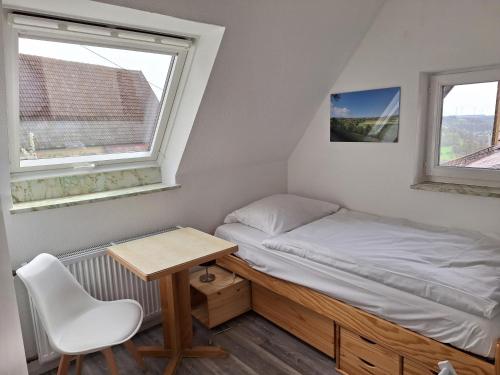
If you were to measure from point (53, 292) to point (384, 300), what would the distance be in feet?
5.72

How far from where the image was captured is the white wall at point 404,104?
2.27 meters

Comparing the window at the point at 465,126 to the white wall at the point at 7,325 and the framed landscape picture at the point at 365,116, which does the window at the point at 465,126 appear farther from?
the white wall at the point at 7,325

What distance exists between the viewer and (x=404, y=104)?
2641mm

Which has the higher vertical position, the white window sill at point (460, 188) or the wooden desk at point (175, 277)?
the white window sill at point (460, 188)

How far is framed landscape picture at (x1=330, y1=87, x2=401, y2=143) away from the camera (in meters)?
2.72

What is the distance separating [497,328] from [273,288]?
1.26 metres

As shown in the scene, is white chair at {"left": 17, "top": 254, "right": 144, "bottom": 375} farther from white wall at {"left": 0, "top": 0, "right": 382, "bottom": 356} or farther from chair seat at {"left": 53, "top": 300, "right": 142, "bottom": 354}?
white wall at {"left": 0, "top": 0, "right": 382, "bottom": 356}

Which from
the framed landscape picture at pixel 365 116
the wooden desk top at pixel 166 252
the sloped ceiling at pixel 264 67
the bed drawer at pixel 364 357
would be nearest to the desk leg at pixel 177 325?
the wooden desk top at pixel 166 252

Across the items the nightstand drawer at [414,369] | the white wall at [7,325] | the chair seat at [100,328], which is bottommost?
the nightstand drawer at [414,369]

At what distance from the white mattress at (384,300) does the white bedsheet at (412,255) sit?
0.04 metres

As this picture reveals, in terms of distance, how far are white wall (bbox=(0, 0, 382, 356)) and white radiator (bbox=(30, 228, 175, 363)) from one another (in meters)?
0.10

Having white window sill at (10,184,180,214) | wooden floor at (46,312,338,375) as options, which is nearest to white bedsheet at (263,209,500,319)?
wooden floor at (46,312,338,375)

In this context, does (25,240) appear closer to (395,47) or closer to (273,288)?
(273,288)

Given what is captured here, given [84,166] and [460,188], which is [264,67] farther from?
[460,188]
